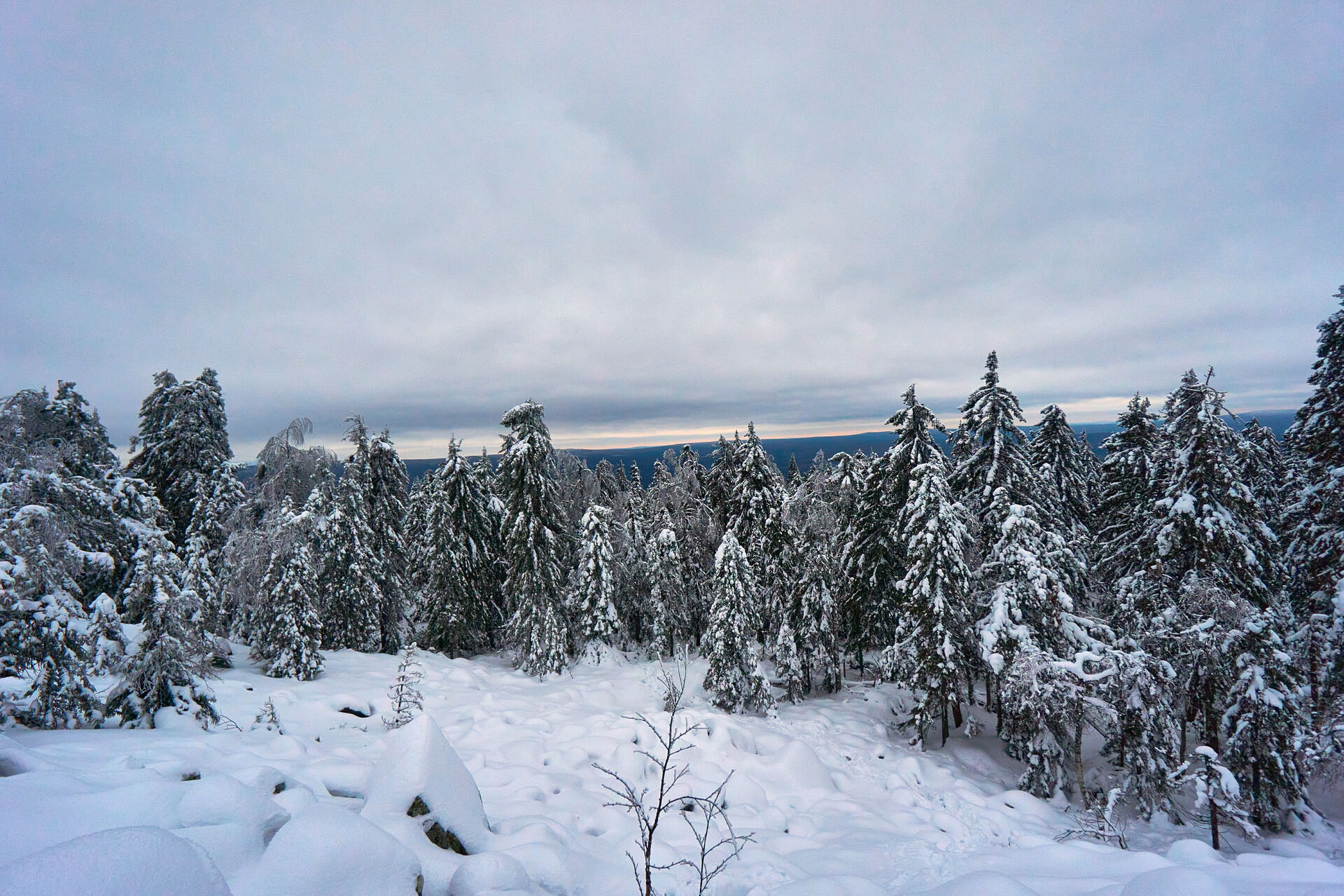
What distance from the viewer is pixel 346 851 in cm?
445

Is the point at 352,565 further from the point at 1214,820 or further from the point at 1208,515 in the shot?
the point at 1208,515

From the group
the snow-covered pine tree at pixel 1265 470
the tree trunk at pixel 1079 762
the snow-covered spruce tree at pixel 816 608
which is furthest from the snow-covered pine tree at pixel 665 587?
the snow-covered pine tree at pixel 1265 470

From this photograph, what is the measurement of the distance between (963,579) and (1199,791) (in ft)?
22.5

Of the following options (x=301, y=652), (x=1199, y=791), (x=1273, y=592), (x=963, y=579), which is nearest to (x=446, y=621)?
(x=301, y=652)

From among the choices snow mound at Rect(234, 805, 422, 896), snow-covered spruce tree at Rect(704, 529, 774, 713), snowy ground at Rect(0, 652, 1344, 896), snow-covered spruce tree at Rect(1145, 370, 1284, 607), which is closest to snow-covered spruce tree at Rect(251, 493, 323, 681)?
snowy ground at Rect(0, 652, 1344, 896)

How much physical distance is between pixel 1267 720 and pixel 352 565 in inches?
1226

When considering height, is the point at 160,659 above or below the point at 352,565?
above

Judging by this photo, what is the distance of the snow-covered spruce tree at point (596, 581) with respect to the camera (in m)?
22.9

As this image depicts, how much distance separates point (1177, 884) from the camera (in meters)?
4.88

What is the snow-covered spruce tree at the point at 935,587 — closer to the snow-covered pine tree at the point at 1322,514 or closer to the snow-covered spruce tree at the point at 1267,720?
the snow-covered spruce tree at the point at 1267,720

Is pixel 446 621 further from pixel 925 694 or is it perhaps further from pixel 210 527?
pixel 925 694

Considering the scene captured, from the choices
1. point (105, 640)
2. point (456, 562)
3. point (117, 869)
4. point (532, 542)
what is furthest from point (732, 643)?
point (117, 869)

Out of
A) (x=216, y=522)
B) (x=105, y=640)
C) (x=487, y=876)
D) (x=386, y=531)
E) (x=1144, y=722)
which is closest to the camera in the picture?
(x=487, y=876)

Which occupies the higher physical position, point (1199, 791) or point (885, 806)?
point (1199, 791)
